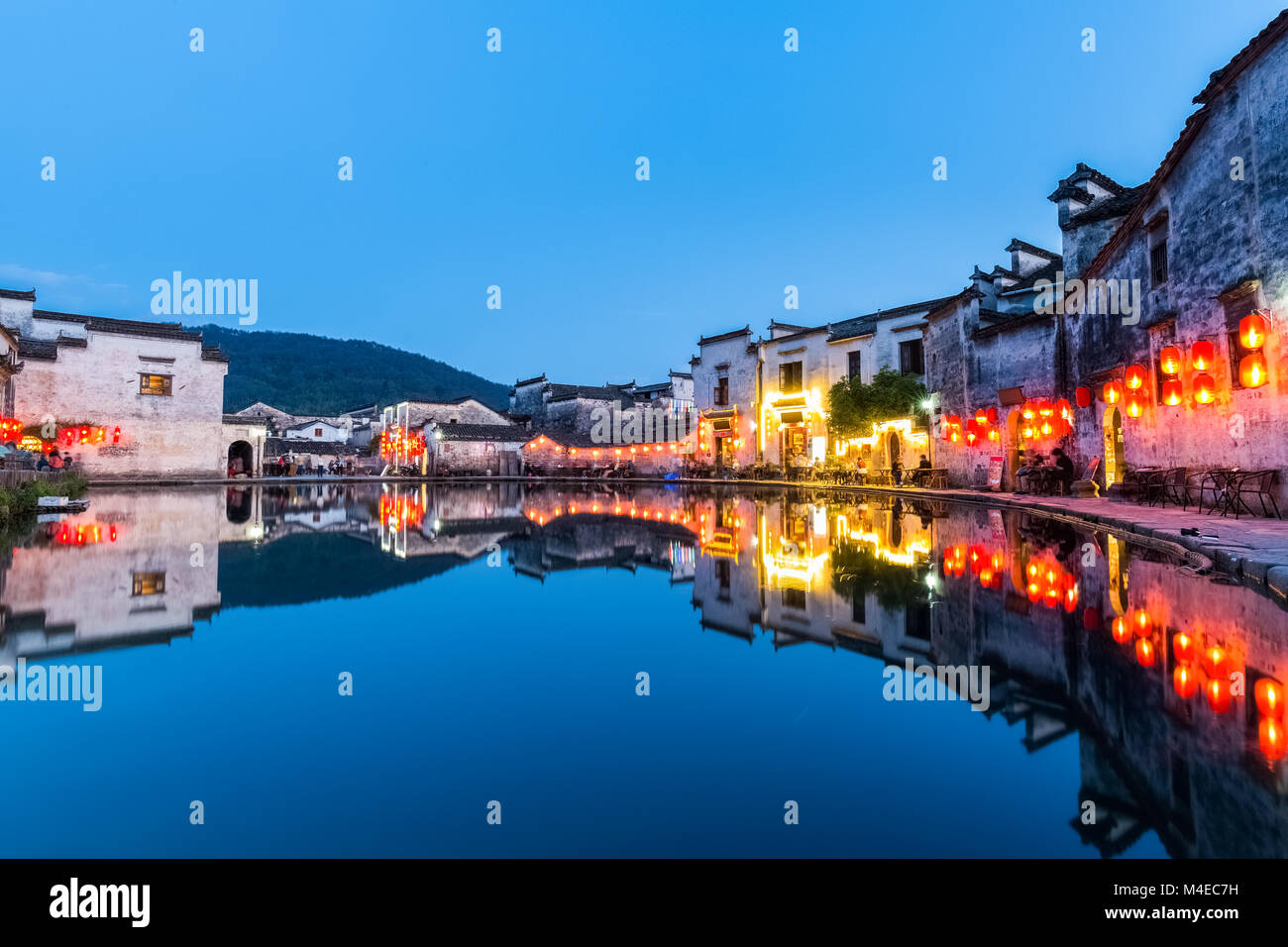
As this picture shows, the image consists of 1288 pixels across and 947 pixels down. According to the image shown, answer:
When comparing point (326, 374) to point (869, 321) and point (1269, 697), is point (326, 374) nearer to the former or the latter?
point (869, 321)

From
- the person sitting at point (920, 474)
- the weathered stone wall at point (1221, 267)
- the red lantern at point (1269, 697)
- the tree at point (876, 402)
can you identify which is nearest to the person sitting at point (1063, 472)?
the weathered stone wall at point (1221, 267)

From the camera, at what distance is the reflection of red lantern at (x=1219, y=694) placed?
317 cm

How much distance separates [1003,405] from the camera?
2041 cm

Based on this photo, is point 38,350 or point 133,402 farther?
point 133,402

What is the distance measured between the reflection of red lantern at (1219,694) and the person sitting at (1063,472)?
16043mm

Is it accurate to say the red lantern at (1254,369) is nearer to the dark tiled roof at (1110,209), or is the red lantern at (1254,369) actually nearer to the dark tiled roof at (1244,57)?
the dark tiled roof at (1244,57)

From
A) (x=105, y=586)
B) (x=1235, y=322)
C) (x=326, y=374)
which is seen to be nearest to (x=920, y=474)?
(x=1235, y=322)

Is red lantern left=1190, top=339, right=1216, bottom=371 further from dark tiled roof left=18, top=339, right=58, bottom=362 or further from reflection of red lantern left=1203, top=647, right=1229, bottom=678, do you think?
dark tiled roof left=18, top=339, right=58, bottom=362

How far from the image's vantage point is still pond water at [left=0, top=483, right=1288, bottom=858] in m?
2.18

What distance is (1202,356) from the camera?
11.4m

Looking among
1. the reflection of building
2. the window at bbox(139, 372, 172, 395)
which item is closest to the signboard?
the reflection of building

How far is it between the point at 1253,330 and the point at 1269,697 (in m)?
9.41

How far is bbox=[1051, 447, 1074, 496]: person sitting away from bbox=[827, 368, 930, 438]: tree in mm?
7909
